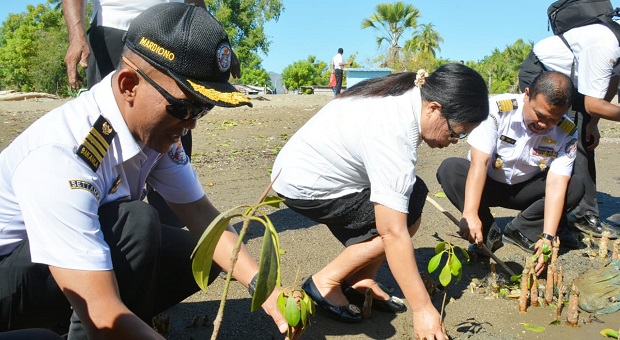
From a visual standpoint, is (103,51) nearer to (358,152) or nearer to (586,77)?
(358,152)

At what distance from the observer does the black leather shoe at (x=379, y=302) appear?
308 cm

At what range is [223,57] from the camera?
178 cm

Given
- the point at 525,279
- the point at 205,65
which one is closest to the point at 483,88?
the point at 525,279

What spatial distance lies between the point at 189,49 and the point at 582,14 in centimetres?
366

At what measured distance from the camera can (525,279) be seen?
309 cm

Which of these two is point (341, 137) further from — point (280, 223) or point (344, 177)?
point (280, 223)

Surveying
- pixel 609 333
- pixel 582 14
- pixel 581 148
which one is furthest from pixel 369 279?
pixel 582 14

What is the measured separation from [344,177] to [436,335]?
0.91 m

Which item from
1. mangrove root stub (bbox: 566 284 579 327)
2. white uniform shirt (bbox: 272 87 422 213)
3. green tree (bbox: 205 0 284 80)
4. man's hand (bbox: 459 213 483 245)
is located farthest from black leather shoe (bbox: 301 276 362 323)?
green tree (bbox: 205 0 284 80)

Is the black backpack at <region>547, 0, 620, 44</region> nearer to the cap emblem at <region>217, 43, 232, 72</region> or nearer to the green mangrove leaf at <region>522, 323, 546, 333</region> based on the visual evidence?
the green mangrove leaf at <region>522, 323, 546, 333</region>

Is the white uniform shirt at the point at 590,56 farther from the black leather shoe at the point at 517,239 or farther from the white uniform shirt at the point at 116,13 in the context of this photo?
the white uniform shirt at the point at 116,13

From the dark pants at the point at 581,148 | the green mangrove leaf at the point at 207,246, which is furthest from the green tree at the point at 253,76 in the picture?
the green mangrove leaf at the point at 207,246

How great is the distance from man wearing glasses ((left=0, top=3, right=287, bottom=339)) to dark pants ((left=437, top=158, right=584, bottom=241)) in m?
2.28

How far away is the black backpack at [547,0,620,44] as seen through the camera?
14.0 ft
